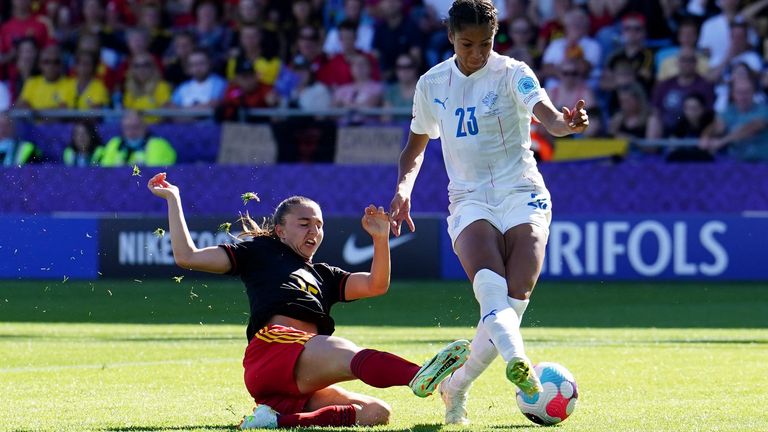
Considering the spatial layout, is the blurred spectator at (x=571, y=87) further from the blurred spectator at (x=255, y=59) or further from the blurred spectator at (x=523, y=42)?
the blurred spectator at (x=255, y=59)

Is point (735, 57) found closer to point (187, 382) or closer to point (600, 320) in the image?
point (600, 320)

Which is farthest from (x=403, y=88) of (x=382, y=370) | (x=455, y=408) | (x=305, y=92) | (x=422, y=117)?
(x=382, y=370)

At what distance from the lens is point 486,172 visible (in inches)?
256

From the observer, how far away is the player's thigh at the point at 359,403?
248 inches

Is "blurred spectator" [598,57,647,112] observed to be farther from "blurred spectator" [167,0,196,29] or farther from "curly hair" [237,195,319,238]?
"curly hair" [237,195,319,238]

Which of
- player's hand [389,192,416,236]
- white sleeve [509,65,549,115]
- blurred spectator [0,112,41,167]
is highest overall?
white sleeve [509,65,549,115]

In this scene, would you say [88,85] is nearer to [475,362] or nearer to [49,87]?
[49,87]

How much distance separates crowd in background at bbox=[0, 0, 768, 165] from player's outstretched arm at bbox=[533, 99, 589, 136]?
1054 centimetres

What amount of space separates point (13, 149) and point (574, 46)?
721 centimetres

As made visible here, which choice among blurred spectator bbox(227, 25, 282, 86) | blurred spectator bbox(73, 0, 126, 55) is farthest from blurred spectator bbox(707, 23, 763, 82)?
blurred spectator bbox(73, 0, 126, 55)

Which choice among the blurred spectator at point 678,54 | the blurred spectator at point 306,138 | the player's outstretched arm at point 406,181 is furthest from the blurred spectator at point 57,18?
the player's outstretched arm at point 406,181

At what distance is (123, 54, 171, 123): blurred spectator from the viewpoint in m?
19.1

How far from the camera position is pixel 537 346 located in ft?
33.4

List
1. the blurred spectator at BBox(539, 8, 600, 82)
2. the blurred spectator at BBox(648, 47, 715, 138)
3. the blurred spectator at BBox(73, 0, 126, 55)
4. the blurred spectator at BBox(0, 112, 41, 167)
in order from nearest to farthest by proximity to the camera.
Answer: the blurred spectator at BBox(648, 47, 715, 138)
the blurred spectator at BBox(539, 8, 600, 82)
the blurred spectator at BBox(0, 112, 41, 167)
the blurred spectator at BBox(73, 0, 126, 55)
